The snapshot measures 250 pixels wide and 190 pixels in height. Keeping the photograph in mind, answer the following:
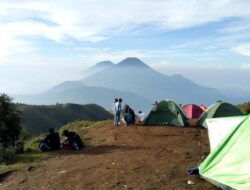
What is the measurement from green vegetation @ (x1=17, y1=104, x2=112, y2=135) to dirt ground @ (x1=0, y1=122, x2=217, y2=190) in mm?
76695

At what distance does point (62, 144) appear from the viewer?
21.2 metres

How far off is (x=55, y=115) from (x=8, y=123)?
9671 centimetres

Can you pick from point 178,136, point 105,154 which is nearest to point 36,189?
point 105,154

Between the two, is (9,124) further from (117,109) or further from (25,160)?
(117,109)

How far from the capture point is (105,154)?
18547 millimetres

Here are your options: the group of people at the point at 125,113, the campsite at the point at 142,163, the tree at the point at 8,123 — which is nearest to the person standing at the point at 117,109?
the group of people at the point at 125,113

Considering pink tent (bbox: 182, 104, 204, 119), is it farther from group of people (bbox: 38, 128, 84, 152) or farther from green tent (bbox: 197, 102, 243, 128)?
group of people (bbox: 38, 128, 84, 152)

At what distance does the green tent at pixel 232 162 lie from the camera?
38.8 feet

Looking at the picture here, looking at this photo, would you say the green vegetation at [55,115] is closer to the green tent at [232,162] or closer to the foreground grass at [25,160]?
the foreground grass at [25,160]

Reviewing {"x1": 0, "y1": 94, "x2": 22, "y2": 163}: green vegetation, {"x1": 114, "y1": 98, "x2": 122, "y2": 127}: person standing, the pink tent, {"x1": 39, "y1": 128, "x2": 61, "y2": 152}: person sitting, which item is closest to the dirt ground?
{"x1": 39, "y1": 128, "x2": 61, "y2": 152}: person sitting

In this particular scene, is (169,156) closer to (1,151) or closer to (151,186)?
(151,186)

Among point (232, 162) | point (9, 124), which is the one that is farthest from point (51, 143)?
point (232, 162)

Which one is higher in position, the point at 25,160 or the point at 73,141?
the point at 73,141

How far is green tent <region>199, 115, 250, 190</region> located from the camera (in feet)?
38.8
